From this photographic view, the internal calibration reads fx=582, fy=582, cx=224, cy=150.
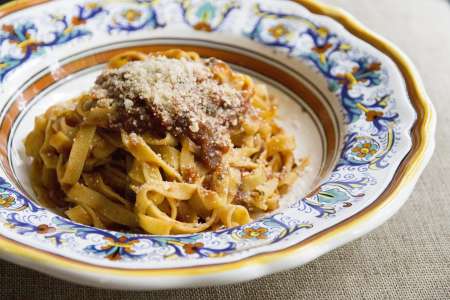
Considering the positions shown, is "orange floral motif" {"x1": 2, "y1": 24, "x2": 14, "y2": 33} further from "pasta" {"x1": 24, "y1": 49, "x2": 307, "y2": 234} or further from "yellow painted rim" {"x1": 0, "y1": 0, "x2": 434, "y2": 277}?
"yellow painted rim" {"x1": 0, "y1": 0, "x2": 434, "y2": 277}

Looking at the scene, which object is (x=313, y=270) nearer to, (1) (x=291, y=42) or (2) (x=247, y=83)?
(2) (x=247, y=83)

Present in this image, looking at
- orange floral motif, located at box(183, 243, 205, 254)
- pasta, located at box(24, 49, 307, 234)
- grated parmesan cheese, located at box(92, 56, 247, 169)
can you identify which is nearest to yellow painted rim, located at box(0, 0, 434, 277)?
orange floral motif, located at box(183, 243, 205, 254)

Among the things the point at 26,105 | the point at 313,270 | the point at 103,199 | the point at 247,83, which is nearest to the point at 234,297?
the point at 313,270

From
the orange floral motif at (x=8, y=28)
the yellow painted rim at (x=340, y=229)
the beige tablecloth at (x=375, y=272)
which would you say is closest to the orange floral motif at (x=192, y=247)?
the yellow painted rim at (x=340, y=229)

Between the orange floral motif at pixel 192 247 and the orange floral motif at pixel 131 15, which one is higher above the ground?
the orange floral motif at pixel 131 15

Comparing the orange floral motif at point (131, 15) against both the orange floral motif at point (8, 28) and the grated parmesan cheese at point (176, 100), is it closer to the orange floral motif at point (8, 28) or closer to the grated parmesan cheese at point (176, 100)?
the orange floral motif at point (8, 28)

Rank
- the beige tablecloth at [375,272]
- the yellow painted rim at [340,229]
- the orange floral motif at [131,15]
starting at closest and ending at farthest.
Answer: the yellow painted rim at [340,229] → the beige tablecloth at [375,272] → the orange floral motif at [131,15]

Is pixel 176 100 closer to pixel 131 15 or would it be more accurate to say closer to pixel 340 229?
pixel 340 229
